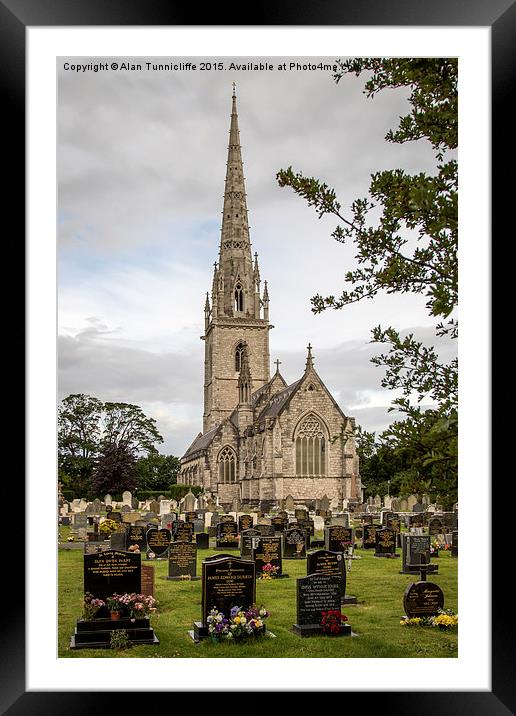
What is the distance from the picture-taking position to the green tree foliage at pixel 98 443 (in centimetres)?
3488

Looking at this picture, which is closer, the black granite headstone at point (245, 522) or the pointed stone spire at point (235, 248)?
the black granite headstone at point (245, 522)

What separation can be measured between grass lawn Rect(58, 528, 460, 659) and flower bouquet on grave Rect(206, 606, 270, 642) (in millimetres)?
112

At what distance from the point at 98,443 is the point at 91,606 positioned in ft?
106

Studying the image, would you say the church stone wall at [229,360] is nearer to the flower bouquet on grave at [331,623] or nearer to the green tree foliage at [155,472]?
the green tree foliage at [155,472]

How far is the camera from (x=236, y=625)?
7.75 meters

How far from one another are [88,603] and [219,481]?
1486 inches

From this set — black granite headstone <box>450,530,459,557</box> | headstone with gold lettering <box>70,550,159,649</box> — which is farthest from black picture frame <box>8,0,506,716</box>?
black granite headstone <box>450,530,459,557</box>

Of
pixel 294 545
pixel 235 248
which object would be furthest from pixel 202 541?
pixel 235 248

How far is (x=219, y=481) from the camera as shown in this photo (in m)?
45.2

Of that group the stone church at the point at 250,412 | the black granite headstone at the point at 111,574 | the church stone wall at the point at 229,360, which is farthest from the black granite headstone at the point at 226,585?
the church stone wall at the point at 229,360

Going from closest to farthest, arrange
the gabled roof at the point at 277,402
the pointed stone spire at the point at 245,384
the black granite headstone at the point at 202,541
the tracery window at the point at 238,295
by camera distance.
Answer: the black granite headstone at the point at 202,541, the gabled roof at the point at 277,402, the pointed stone spire at the point at 245,384, the tracery window at the point at 238,295

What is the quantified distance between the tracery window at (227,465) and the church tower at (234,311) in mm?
9289
